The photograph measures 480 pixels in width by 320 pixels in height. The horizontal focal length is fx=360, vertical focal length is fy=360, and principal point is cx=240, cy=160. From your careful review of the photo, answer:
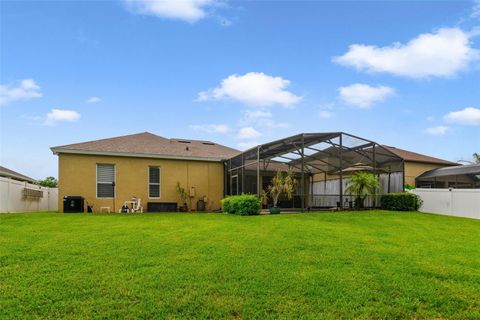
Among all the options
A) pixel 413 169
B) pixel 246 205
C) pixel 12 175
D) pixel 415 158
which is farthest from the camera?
pixel 12 175

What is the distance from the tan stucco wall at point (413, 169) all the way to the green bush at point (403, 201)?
4178mm

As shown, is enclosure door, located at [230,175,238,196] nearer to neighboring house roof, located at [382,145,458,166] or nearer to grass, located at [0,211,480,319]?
grass, located at [0,211,480,319]

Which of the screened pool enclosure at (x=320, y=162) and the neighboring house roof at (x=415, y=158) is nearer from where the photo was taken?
the screened pool enclosure at (x=320, y=162)

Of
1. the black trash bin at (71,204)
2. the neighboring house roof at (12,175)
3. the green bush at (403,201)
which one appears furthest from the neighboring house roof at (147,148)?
the green bush at (403,201)

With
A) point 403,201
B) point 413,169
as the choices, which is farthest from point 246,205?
point 413,169

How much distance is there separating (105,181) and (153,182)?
2.24 metres

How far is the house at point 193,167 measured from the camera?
1639 centimetres

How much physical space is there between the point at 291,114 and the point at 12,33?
12.7 metres

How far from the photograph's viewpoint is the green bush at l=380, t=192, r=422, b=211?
16.9 m

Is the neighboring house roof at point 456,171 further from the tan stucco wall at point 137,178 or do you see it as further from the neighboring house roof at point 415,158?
the tan stucco wall at point 137,178

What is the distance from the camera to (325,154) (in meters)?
17.4

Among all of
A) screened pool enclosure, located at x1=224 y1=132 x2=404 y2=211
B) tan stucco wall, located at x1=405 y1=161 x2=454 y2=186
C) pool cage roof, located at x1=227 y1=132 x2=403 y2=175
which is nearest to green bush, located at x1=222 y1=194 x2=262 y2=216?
screened pool enclosure, located at x1=224 y1=132 x2=404 y2=211

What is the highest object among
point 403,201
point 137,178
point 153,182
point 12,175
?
point 12,175

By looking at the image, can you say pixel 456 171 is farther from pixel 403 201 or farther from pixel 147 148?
pixel 147 148
